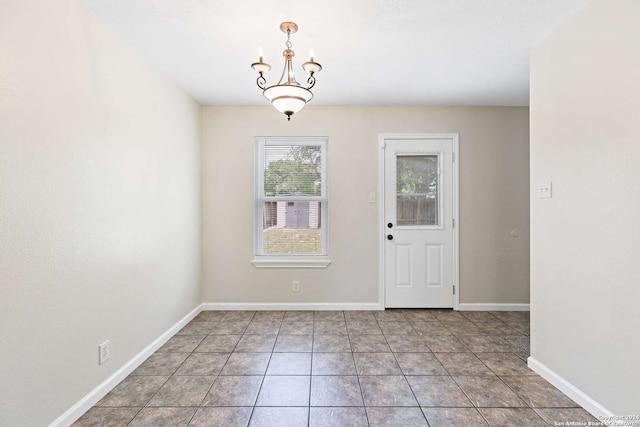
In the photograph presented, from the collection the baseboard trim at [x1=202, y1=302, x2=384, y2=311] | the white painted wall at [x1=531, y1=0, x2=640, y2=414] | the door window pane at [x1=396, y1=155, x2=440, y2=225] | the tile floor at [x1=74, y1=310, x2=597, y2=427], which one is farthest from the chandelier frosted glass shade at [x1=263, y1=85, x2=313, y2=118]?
the baseboard trim at [x1=202, y1=302, x2=384, y2=311]

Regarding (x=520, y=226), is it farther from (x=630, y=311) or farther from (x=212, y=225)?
(x=212, y=225)

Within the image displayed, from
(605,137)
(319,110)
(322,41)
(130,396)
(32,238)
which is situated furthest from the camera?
(319,110)

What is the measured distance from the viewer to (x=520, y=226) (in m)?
3.75

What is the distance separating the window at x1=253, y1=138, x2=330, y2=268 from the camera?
3.80 meters

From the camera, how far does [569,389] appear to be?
2.00 metres

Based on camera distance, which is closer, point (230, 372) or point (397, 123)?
point (230, 372)

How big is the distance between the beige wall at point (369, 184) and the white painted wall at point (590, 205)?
1.43m

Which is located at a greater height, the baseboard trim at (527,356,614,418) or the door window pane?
the door window pane

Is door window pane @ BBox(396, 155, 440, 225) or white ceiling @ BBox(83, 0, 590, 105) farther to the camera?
door window pane @ BBox(396, 155, 440, 225)

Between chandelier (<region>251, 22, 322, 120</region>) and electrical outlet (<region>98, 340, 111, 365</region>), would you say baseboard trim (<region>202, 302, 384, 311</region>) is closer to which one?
electrical outlet (<region>98, 340, 111, 365</region>)

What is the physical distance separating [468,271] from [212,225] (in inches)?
121

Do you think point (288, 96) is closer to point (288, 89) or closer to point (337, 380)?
point (288, 89)

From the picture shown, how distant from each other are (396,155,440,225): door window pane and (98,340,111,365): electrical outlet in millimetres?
2980

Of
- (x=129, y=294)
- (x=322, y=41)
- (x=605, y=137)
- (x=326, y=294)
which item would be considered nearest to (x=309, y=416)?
(x=129, y=294)
